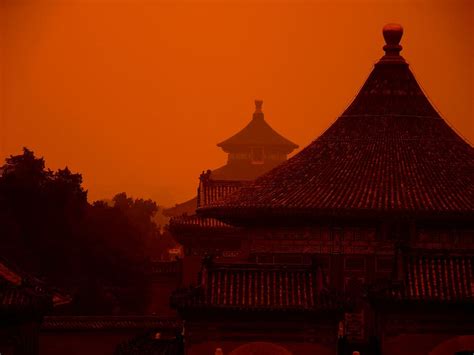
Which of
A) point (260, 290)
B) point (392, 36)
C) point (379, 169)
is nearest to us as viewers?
point (260, 290)

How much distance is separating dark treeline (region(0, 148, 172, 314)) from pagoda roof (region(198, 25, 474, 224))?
12.9 metres

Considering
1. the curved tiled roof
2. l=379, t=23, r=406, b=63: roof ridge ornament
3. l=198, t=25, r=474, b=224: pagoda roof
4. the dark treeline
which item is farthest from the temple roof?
the dark treeline

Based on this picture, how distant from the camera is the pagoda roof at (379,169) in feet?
136

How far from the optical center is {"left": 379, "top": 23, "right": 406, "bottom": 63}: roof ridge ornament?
45.2m

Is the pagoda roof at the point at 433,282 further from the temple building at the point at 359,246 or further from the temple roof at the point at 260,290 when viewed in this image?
the temple roof at the point at 260,290

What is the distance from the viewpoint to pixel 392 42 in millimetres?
45531

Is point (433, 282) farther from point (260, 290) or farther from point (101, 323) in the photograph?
point (101, 323)

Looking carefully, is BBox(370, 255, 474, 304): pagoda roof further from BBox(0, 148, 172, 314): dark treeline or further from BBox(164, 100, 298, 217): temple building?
BBox(164, 100, 298, 217): temple building

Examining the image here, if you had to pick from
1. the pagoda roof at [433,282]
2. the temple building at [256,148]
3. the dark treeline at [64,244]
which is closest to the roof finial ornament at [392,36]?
the pagoda roof at [433,282]

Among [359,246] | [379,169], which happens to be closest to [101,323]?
[359,246]

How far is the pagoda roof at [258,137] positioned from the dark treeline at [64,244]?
160ft

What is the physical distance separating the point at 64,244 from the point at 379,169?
57.1 ft

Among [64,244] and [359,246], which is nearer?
[359,246]

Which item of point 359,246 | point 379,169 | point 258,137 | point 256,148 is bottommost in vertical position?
point 359,246
